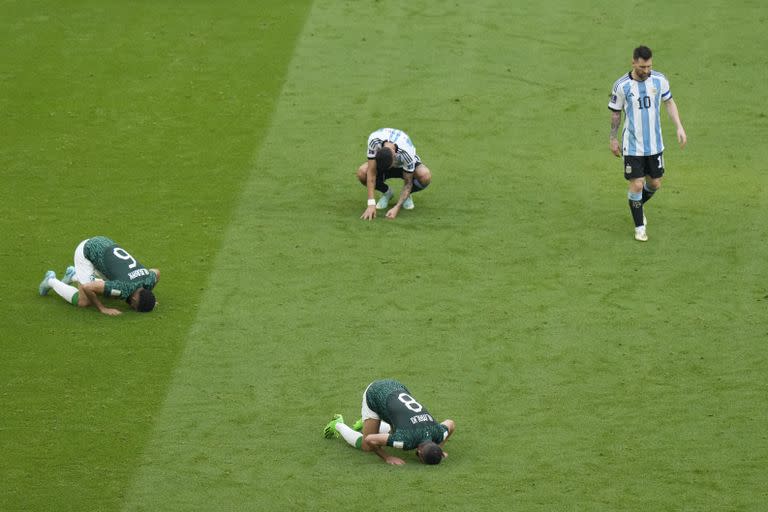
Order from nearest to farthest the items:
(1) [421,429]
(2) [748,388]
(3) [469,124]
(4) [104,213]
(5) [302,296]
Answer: (1) [421,429]
(2) [748,388]
(5) [302,296]
(4) [104,213]
(3) [469,124]

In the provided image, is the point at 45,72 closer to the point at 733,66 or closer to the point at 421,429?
the point at 733,66

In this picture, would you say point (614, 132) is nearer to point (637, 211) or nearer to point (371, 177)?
point (637, 211)

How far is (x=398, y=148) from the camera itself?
14852mm

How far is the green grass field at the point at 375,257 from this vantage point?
10.7m

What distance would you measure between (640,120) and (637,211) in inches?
38.8

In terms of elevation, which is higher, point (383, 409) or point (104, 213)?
point (383, 409)

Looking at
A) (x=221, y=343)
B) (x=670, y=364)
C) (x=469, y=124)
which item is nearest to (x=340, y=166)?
(x=469, y=124)

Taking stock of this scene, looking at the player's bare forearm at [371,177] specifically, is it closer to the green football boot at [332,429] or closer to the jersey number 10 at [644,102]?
the jersey number 10 at [644,102]

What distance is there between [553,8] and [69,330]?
10424 millimetres

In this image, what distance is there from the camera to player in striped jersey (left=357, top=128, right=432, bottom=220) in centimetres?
1474

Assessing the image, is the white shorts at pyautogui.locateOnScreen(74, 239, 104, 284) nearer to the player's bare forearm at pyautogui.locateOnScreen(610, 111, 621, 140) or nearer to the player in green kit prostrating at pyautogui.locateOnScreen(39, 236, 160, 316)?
the player in green kit prostrating at pyautogui.locateOnScreen(39, 236, 160, 316)

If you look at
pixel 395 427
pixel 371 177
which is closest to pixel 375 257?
pixel 371 177

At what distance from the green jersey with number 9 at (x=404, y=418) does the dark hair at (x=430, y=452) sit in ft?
0.14

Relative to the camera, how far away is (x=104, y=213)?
1527 cm
